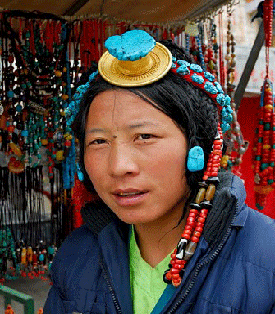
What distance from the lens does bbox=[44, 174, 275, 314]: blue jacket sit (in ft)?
3.16

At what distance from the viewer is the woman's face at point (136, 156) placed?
1.00 m

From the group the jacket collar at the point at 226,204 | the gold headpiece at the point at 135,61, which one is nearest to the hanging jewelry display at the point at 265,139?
the jacket collar at the point at 226,204

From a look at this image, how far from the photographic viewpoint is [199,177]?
3.57ft

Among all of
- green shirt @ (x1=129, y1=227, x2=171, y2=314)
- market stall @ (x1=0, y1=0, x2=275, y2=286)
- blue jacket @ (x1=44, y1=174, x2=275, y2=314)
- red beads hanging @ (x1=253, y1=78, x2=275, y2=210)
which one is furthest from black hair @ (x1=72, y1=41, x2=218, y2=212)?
red beads hanging @ (x1=253, y1=78, x2=275, y2=210)

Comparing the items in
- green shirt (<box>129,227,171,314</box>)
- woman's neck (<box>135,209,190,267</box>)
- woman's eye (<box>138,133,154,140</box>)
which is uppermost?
woman's eye (<box>138,133,154,140</box>)

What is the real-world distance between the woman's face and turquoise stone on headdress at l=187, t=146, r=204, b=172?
2 centimetres

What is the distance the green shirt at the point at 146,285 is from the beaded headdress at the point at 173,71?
3.7 inches

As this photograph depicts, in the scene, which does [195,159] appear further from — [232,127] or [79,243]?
[232,127]

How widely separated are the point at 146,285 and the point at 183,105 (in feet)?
1.65

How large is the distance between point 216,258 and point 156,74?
1.56 ft

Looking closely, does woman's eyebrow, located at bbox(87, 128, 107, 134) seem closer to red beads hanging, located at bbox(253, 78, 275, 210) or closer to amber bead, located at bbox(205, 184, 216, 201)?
amber bead, located at bbox(205, 184, 216, 201)

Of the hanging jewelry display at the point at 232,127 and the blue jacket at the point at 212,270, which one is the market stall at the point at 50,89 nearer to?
the hanging jewelry display at the point at 232,127

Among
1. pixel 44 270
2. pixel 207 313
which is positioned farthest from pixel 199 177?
pixel 44 270

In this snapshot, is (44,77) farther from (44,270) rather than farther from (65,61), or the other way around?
(44,270)
